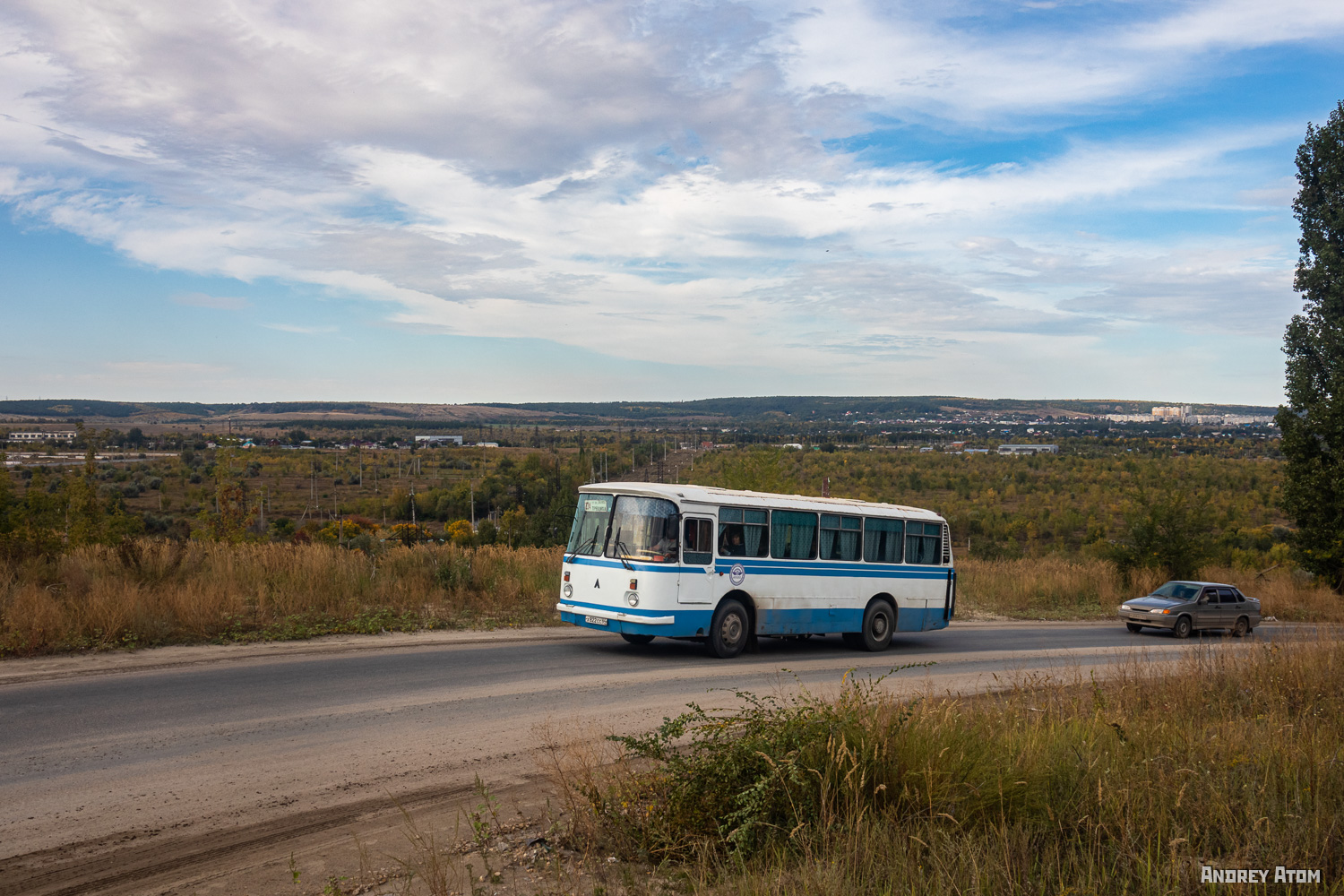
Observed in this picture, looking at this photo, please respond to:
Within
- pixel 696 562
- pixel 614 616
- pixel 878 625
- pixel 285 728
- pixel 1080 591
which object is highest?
pixel 696 562

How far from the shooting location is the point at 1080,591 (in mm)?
29422

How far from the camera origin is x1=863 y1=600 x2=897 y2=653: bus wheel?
1645 cm

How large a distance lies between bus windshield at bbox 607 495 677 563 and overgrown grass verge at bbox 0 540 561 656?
3676mm

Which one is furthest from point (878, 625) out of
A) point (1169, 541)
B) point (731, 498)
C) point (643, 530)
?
point (1169, 541)

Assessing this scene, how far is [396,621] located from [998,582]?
20533mm

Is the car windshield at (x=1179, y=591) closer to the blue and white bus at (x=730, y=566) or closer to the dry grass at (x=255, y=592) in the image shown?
the blue and white bus at (x=730, y=566)

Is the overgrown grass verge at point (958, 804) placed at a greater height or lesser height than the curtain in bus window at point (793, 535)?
lesser

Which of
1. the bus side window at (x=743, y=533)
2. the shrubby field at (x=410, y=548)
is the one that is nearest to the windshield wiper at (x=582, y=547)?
the bus side window at (x=743, y=533)

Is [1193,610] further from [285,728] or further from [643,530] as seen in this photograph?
[285,728]

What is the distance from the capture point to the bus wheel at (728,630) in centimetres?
1418

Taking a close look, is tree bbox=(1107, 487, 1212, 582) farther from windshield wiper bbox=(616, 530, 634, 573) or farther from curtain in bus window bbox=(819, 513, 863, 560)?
windshield wiper bbox=(616, 530, 634, 573)

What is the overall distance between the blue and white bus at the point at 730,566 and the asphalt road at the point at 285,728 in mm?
680

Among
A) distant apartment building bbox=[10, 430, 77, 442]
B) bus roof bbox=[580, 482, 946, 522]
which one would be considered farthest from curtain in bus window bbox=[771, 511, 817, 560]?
distant apartment building bbox=[10, 430, 77, 442]

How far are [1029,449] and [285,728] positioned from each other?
12576cm
